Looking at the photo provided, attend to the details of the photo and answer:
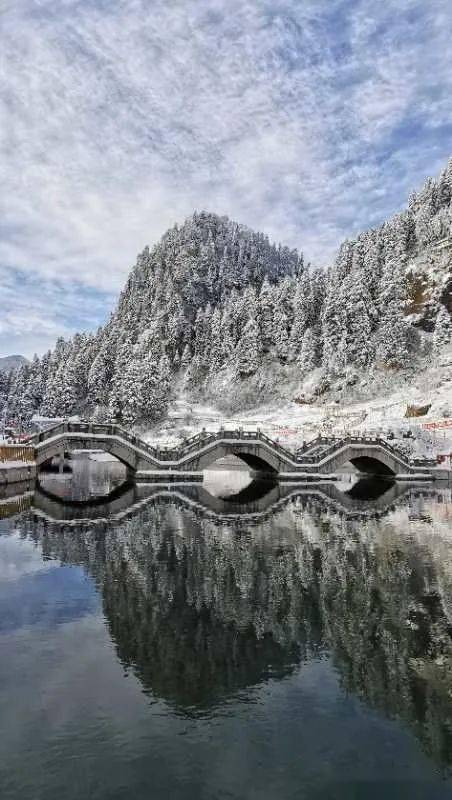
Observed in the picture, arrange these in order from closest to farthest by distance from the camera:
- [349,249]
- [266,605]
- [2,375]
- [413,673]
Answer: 1. [413,673]
2. [266,605]
3. [349,249]
4. [2,375]

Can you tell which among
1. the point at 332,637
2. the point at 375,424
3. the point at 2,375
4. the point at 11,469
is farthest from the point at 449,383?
the point at 2,375

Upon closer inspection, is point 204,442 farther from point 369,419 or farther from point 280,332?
point 280,332

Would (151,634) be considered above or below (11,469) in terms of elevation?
below

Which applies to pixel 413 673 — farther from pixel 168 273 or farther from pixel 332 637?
pixel 168 273

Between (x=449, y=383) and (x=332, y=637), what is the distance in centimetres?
7071

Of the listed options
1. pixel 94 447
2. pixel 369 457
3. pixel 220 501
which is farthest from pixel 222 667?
pixel 369 457

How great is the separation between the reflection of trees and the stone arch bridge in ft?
64.6

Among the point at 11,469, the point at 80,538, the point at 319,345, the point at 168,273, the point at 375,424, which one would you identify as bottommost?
the point at 80,538

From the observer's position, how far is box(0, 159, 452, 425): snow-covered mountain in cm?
9494

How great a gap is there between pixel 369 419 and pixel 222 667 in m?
68.2

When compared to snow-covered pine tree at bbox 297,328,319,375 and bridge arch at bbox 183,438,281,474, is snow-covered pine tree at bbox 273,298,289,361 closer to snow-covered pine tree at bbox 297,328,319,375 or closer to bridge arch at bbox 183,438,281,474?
snow-covered pine tree at bbox 297,328,319,375

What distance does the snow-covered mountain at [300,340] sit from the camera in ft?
311

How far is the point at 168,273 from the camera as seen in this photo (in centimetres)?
19712

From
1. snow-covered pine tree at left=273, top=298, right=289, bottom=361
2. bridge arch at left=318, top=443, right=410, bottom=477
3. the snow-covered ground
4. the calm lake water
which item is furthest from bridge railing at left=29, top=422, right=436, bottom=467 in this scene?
snow-covered pine tree at left=273, top=298, right=289, bottom=361
